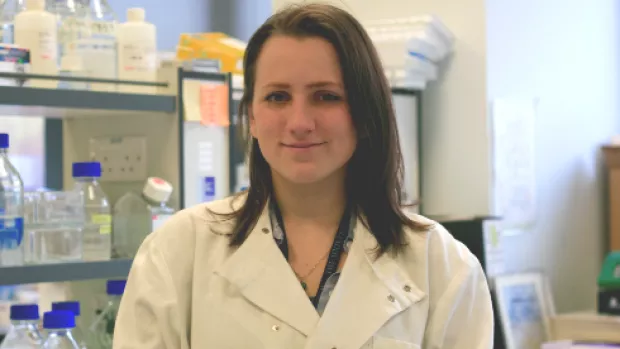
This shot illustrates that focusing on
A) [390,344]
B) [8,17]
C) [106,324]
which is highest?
[8,17]

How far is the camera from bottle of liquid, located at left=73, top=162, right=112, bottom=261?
2.06 metres

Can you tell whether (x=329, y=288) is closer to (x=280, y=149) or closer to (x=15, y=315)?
(x=280, y=149)

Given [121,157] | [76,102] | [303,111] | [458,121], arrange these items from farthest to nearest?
[458,121], [121,157], [76,102], [303,111]

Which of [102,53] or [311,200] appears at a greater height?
[102,53]

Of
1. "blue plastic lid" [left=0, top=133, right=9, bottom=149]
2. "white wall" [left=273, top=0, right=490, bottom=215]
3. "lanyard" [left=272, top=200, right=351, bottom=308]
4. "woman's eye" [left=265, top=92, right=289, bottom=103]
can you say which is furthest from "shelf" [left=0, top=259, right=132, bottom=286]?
"white wall" [left=273, top=0, right=490, bottom=215]

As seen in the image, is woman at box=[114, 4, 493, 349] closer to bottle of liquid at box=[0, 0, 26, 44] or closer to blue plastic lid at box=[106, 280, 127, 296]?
blue plastic lid at box=[106, 280, 127, 296]

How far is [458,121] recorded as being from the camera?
3127 millimetres

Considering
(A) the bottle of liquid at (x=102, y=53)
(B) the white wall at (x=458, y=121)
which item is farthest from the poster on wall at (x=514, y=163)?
(A) the bottle of liquid at (x=102, y=53)

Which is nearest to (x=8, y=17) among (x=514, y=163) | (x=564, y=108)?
(x=514, y=163)

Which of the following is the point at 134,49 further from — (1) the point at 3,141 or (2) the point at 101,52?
(1) the point at 3,141

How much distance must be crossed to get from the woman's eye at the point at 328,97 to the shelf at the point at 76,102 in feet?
2.86

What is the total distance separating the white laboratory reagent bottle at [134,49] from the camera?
2115mm

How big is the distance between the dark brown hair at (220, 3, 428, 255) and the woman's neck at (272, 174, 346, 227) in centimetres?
3

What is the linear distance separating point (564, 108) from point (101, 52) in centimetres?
201
